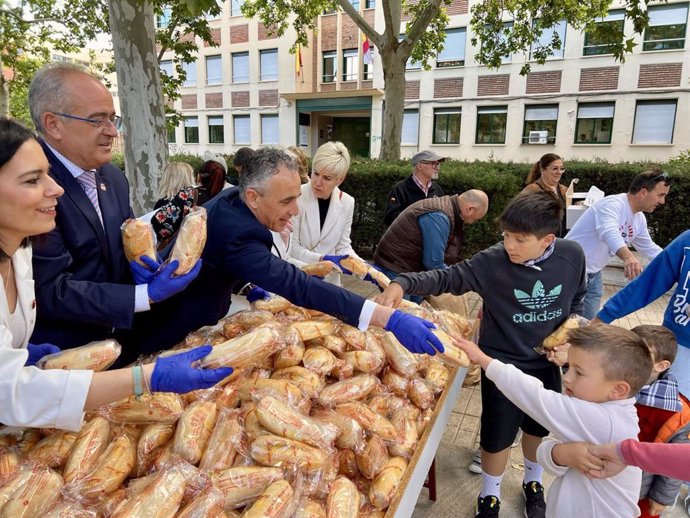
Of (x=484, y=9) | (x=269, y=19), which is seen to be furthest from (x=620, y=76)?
(x=269, y=19)

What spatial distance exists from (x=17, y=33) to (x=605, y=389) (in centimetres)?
1517

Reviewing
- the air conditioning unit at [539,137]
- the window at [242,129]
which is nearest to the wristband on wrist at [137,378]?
the air conditioning unit at [539,137]

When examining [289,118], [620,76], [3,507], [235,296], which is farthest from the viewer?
[289,118]

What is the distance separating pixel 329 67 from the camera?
24469 mm

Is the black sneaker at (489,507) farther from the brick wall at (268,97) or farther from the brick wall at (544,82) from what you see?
the brick wall at (268,97)

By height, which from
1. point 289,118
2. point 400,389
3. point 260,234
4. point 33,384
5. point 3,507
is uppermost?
point 289,118

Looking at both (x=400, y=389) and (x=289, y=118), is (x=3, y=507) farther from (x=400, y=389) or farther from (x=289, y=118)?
(x=289, y=118)

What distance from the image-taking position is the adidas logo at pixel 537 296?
2.21 meters

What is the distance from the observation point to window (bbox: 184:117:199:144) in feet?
91.6

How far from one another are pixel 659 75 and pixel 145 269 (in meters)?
21.6

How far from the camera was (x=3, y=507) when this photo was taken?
1.11 metres

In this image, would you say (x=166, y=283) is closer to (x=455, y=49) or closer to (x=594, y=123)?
(x=594, y=123)

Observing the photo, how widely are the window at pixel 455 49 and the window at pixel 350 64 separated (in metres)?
4.59

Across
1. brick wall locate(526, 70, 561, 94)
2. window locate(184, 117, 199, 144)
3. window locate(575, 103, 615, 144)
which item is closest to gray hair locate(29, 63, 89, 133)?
brick wall locate(526, 70, 561, 94)
